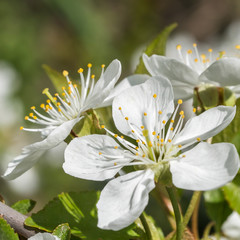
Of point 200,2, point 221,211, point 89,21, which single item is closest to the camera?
point 221,211

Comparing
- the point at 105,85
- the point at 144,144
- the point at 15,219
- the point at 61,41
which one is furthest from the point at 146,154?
the point at 61,41

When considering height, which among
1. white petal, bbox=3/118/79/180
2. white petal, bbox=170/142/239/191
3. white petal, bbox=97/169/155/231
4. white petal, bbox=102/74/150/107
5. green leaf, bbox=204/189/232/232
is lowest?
green leaf, bbox=204/189/232/232

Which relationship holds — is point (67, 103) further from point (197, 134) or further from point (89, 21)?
point (89, 21)

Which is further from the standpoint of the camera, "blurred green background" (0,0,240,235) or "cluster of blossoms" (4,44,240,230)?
"blurred green background" (0,0,240,235)

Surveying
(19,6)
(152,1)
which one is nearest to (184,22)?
(152,1)

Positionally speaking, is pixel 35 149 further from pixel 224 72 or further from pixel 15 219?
pixel 224 72

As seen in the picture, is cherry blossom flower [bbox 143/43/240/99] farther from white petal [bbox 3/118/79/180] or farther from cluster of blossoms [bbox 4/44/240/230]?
white petal [bbox 3/118/79/180]

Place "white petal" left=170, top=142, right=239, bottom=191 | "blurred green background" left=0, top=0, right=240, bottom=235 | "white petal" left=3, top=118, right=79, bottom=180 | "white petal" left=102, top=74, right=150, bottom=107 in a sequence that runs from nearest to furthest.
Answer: "white petal" left=170, top=142, right=239, bottom=191 → "white petal" left=3, top=118, right=79, bottom=180 → "white petal" left=102, top=74, right=150, bottom=107 → "blurred green background" left=0, top=0, right=240, bottom=235

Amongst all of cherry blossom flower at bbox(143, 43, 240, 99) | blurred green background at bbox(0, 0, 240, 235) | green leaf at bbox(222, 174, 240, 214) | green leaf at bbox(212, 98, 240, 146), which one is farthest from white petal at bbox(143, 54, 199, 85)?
blurred green background at bbox(0, 0, 240, 235)
